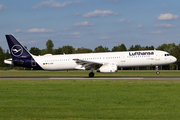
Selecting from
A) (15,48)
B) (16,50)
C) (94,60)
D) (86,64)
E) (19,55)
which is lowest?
(86,64)

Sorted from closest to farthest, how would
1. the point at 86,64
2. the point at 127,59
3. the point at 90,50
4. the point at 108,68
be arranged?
the point at 108,68, the point at 86,64, the point at 127,59, the point at 90,50

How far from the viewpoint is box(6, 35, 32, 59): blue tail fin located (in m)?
35.5

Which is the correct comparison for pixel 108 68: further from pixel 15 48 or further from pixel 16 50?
pixel 15 48

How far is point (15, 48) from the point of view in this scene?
1407 inches

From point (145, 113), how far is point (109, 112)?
5.46ft

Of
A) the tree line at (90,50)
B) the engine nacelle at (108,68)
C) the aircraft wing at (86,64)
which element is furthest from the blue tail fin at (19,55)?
the tree line at (90,50)

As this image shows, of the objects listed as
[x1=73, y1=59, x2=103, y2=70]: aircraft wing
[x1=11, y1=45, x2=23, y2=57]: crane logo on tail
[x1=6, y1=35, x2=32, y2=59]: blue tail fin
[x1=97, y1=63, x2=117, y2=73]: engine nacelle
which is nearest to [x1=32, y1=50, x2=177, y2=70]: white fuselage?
[x1=73, y1=59, x2=103, y2=70]: aircraft wing

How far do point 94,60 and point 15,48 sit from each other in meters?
13.1

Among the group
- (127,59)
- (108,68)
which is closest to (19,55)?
(108,68)

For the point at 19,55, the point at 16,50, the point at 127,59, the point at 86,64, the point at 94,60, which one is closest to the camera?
the point at 86,64

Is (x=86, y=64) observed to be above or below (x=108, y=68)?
above

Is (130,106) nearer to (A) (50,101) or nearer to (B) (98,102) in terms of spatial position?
(B) (98,102)

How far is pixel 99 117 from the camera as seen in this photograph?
960 centimetres

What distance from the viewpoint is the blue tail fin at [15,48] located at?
116 feet
